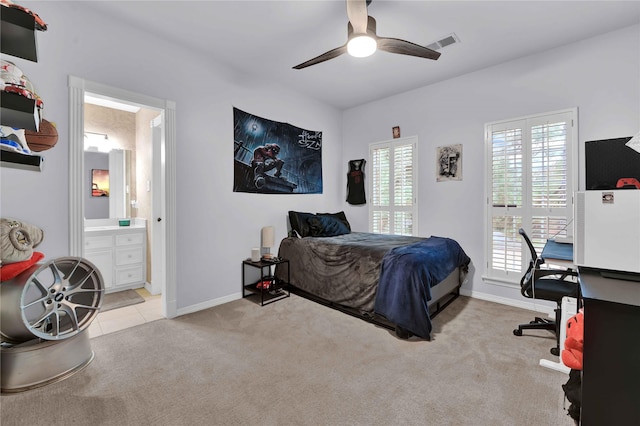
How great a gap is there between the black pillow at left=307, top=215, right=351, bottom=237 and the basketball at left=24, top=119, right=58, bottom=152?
294 cm

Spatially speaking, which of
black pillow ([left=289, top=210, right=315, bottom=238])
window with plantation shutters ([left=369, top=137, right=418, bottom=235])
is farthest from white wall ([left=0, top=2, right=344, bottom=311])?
window with plantation shutters ([left=369, top=137, right=418, bottom=235])

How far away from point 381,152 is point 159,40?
3.15 metres

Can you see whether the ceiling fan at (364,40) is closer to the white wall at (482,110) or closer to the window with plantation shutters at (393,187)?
the white wall at (482,110)

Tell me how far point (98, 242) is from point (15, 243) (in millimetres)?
3179

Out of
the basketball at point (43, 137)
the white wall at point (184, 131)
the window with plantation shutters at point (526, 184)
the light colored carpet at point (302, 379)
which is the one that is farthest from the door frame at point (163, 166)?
the window with plantation shutters at point (526, 184)

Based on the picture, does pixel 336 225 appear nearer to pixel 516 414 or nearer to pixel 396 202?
pixel 396 202

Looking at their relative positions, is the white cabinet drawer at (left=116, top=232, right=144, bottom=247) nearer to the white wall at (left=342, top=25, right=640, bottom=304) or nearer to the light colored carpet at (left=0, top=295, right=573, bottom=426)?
the light colored carpet at (left=0, top=295, right=573, bottom=426)

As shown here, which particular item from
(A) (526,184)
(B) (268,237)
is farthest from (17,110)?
(A) (526,184)

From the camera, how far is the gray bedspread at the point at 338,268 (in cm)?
278

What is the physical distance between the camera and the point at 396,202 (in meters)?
4.24

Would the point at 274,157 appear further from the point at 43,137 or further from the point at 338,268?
the point at 43,137

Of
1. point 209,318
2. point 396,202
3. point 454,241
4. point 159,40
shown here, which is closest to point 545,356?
point 454,241

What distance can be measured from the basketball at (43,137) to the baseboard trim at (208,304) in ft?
7.19

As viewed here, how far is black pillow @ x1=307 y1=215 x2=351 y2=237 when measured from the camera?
152 inches
